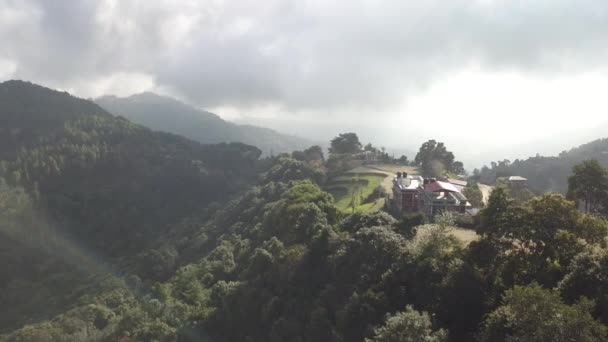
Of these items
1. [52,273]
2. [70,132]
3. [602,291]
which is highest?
[70,132]

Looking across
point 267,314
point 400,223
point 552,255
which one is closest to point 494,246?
point 552,255

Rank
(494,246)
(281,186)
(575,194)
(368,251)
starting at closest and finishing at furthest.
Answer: (494,246), (368,251), (575,194), (281,186)

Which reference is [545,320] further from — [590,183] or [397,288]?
[590,183]

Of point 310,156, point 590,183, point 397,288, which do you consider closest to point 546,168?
point 310,156

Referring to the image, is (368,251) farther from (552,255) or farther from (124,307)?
(124,307)

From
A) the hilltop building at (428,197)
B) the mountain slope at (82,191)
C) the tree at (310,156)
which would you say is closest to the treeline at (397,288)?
the hilltop building at (428,197)

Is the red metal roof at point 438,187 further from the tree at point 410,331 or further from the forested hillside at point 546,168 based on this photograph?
the forested hillside at point 546,168
